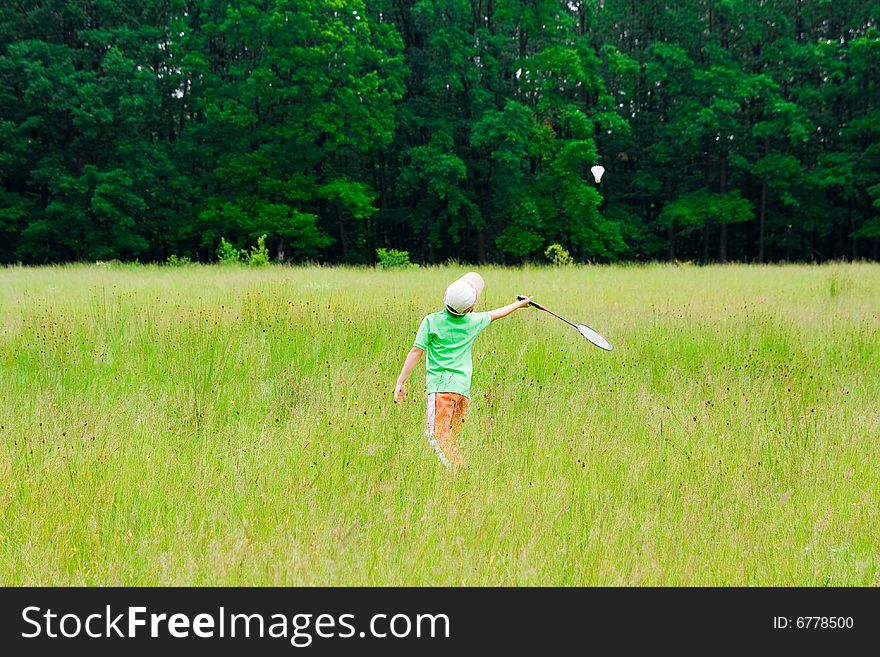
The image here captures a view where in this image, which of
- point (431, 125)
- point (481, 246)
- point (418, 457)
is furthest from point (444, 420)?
point (431, 125)

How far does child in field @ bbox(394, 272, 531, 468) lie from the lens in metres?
4.22

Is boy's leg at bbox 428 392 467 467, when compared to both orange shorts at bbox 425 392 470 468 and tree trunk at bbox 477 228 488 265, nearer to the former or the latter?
orange shorts at bbox 425 392 470 468

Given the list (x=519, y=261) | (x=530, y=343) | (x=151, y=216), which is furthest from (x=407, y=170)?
(x=530, y=343)

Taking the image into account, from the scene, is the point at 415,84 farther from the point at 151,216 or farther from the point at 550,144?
the point at 151,216

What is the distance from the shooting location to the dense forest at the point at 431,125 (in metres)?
27.5

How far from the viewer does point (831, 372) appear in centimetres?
638

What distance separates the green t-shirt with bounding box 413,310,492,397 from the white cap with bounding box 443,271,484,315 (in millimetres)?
75


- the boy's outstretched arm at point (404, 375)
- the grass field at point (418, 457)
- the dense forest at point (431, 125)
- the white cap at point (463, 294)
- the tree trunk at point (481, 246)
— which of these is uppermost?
the dense forest at point (431, 125)

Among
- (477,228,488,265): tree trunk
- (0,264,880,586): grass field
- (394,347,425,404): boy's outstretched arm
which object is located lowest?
(0,264,880,586): grass field

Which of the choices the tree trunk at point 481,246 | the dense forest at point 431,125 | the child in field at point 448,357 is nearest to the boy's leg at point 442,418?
the child in field at point 448,357

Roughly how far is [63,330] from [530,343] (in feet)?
15.9

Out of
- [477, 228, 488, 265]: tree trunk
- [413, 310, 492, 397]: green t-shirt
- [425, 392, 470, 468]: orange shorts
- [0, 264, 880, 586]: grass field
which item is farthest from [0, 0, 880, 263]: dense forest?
[425, 392, 470, 468]: orange shorts

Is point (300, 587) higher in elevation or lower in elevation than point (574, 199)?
lower

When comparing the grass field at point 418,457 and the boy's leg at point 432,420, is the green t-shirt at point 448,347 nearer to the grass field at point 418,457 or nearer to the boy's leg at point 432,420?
the boy's leg at point 432,420
